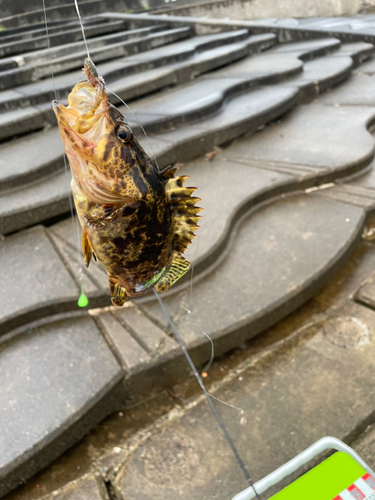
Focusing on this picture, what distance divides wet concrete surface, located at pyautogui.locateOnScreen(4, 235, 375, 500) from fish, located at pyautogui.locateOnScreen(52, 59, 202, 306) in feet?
4.29

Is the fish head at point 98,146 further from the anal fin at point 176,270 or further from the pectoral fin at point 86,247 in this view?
Answer: the anal fin at point 176,270

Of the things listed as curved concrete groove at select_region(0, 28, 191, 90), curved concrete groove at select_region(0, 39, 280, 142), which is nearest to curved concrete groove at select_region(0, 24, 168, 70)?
curved concrete groove at select_region(0, 28, 191, 90)

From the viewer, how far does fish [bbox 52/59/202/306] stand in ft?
2.30

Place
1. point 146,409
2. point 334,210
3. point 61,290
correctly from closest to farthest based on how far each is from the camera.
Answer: point 146,409
point 61,290
point 334,210

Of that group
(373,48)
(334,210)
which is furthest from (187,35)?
(334,210)

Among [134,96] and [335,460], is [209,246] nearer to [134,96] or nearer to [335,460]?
[335,460]

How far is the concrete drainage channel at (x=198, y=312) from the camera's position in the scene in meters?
1.89

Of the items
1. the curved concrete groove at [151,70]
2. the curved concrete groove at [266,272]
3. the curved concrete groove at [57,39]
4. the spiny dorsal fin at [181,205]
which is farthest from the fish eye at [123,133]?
the curved concrete groove at [57,39]

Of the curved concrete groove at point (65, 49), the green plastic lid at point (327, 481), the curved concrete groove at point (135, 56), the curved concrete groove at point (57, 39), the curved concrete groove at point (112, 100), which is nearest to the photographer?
the green plastic lid at point (327, 481)

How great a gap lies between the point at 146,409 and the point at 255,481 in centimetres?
66

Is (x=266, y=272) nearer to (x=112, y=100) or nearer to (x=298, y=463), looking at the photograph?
(x=298, y=463)

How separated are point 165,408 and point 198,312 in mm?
561

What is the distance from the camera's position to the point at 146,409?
7.02ft

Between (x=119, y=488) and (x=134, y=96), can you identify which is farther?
(x=134, y=96)
